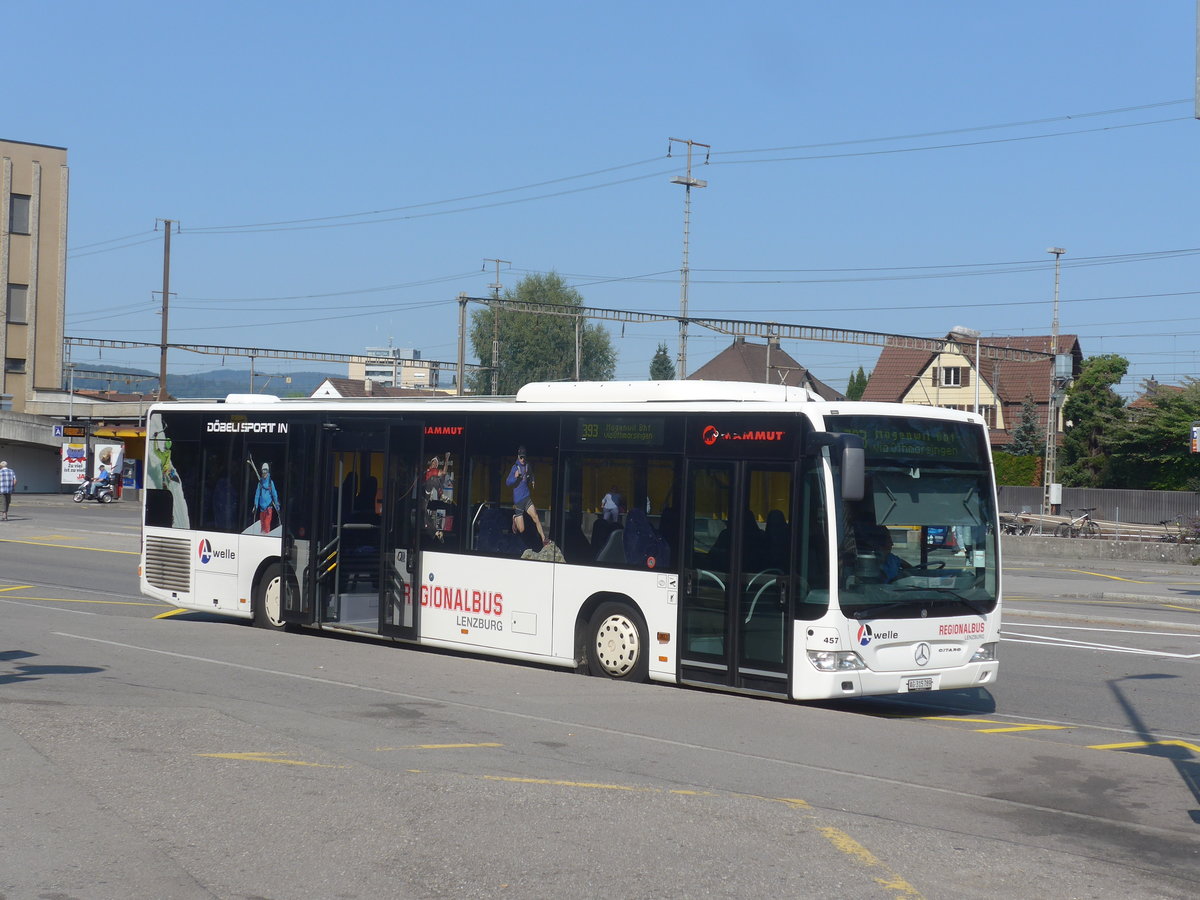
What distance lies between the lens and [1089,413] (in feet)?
220

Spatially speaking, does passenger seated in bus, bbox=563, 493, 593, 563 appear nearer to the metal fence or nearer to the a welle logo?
the a welle logo

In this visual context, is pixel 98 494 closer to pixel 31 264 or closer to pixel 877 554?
pixel 31 264

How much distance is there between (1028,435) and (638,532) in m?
66.8

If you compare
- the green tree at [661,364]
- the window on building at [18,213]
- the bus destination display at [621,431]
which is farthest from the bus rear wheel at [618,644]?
the green tree at [661,364]

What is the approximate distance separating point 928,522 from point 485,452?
4.72 meters

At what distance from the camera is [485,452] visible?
45.5 feet

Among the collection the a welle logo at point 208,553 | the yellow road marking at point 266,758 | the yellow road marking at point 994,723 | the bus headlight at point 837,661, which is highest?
the a welle logo at point 208,553

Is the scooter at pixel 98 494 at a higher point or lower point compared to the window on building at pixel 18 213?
lower

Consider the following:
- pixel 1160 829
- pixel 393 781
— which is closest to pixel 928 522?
pixel 1160 829

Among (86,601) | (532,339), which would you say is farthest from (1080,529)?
(532,339)

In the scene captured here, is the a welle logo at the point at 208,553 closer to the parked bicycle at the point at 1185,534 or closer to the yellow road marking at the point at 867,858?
the yellow road marking at the point at 867,858

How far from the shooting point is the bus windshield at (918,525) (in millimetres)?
10984

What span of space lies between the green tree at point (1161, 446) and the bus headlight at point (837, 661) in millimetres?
49980

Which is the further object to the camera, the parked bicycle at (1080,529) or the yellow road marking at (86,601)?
the parked bicycle at (1080,529)
